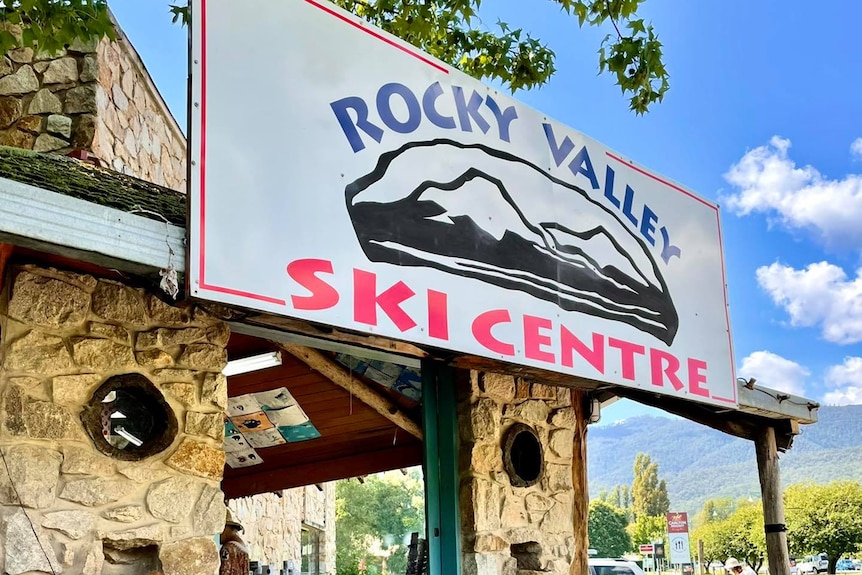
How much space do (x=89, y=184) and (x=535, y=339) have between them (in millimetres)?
1994

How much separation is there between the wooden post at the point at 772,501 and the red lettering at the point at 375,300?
3.83 meters

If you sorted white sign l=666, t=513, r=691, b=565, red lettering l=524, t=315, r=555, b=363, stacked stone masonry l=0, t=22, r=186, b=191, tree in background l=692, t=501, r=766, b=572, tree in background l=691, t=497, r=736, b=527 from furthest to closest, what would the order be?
tree in background l=691, t=497, r=736, b=527
tree in background l=692, t=501, r=766, b=572
white sign l=666, t=513, r=691, b=565
stacked stone masonry l=0, t=22, r=186, b=191
red lettering l=524, t=315, r=555, b=363

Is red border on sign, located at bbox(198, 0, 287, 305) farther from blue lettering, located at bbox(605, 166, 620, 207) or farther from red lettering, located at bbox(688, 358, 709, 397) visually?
red lettering, located at bbox(688, 358, 709, 397)

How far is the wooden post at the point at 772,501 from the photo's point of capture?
6.05 meters

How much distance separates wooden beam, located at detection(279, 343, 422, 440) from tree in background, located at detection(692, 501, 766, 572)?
45.0 m

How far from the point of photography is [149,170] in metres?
7.10

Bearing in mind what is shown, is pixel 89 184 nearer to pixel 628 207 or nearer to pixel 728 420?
pixel 628 207

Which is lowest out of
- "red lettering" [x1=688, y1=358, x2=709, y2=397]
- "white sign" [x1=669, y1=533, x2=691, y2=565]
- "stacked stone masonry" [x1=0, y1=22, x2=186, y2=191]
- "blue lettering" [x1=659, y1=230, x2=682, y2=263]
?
"white sign" [x1=669, y1=533, x2=691, y2=565]

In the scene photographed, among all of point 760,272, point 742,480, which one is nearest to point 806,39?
point 760,272

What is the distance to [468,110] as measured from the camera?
411 cm

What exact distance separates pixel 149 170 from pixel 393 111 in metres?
3.98

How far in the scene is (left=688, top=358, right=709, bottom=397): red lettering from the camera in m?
4.88

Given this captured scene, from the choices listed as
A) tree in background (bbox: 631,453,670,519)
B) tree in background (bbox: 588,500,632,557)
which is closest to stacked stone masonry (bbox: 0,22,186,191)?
tree in background (bbox: 588,500,632,557)

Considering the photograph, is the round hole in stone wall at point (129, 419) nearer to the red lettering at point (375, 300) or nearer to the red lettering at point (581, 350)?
the red lettering at point (375, 300)
